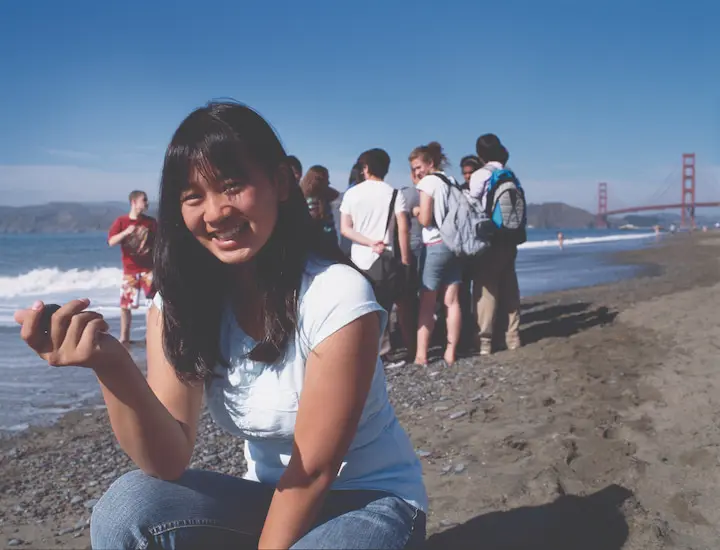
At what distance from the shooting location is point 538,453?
297cm

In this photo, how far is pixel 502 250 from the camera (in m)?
5.16

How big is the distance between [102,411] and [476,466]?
2886 millimetres

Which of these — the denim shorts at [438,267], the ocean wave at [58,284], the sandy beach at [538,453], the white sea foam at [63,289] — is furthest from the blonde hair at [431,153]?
the ocean wave at [58,284]

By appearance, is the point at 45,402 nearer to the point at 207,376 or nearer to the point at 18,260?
the point at 207,376

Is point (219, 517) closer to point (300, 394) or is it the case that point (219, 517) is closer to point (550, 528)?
point (300, 394)

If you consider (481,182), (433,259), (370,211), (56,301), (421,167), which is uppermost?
(421,167)

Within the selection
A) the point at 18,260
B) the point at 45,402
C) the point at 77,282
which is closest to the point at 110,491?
the point at 45,402

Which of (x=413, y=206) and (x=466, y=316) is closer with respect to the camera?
(x=413, y=206)

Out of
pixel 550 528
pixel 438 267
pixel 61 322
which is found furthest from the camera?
pixel 438 267

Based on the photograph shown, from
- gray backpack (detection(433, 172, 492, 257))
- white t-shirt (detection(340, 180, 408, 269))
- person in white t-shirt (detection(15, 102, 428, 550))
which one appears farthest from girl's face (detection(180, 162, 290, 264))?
gray backpack (detection(433, 172, 492, 257))

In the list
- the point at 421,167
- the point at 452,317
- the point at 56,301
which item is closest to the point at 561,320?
the point at 452,317

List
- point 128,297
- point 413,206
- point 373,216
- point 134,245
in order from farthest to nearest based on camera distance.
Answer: point 128,297, point 134,245, point 413,206, point 373,216

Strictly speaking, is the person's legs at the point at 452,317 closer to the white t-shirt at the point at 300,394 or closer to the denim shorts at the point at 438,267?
the denim shorts at the point at 438,267

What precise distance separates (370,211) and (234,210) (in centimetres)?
337
